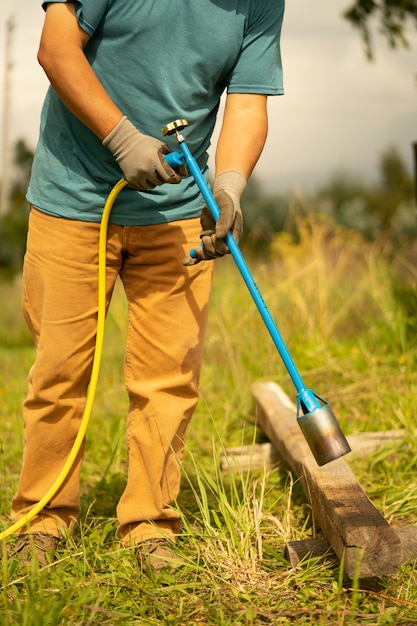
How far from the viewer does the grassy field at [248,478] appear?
1.99m

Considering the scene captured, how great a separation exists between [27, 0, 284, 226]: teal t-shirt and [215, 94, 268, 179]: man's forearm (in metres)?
0.04

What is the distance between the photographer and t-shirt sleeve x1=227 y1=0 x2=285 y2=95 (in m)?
2.42

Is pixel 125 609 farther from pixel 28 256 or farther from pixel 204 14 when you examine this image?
pixel 204 14

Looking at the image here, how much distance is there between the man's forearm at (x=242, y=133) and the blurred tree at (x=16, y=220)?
543 cm

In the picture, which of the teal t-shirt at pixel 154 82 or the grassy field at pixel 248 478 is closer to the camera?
the grassy field at pixel 248 478

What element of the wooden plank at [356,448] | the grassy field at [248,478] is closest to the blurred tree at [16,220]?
the grassy field at [248,478]

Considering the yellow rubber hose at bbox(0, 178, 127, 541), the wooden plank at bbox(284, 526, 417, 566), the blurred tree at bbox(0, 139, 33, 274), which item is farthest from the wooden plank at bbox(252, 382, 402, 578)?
the blurred tree at bbox(0, 139, 33, 274)

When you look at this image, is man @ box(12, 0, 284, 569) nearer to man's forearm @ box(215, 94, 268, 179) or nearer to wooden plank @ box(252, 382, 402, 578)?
man's forearm @ box(215, 94, 268, 179)

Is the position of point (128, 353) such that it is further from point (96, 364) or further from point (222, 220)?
point (222, 220)

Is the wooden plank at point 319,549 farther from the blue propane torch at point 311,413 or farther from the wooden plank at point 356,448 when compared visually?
the wooden plank at point 356,448

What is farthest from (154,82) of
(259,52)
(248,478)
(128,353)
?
(248,478)

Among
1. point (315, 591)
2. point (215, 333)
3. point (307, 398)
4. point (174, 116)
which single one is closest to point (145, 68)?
point (174, 116)

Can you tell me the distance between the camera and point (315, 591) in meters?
2.09

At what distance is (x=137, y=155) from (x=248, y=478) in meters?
1.00
